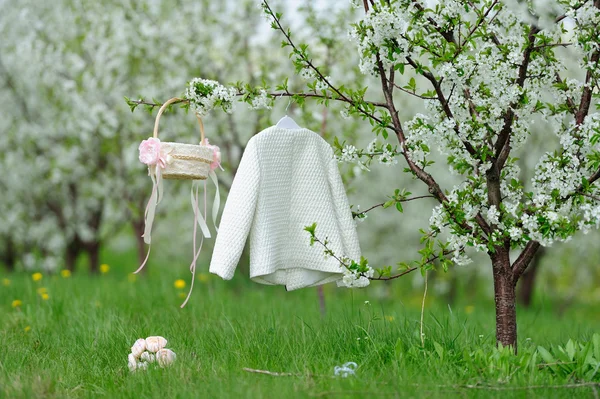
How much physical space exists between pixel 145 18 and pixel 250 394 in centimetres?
627

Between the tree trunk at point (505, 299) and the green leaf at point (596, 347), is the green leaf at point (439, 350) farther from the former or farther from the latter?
the green leaf at point (596, 347)

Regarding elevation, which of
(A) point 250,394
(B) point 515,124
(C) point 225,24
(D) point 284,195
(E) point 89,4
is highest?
(E) point 89,4

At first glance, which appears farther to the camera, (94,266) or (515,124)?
(94,266)

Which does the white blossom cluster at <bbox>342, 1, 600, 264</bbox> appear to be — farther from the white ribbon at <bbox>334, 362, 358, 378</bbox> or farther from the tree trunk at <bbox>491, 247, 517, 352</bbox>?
the white ribbon at <bbox>334, 362, 358, 378</bbox>

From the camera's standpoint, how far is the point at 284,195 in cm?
380

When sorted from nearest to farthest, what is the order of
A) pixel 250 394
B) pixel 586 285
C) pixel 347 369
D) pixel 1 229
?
pixel 250 394
pixel 347 369
pixel 1 229
pixel 586 285

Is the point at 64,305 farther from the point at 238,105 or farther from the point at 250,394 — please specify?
the point at 238,105

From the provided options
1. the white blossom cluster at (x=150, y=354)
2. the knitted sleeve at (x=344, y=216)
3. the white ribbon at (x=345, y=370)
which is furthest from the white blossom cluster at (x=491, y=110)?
the white blossom cluster at (x=150, y=354)

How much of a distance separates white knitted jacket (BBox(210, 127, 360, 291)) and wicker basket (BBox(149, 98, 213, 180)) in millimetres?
208

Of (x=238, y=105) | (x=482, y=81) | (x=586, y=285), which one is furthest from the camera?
(x=586, y=285)

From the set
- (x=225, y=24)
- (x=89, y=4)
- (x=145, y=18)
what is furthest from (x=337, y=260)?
(x=89, y=4)

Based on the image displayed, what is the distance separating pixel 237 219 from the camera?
354 cm

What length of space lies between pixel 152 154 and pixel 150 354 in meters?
1.03

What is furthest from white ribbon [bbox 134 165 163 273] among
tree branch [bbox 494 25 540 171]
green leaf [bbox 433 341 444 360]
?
tree branch [bbox 494 25 540 171]
